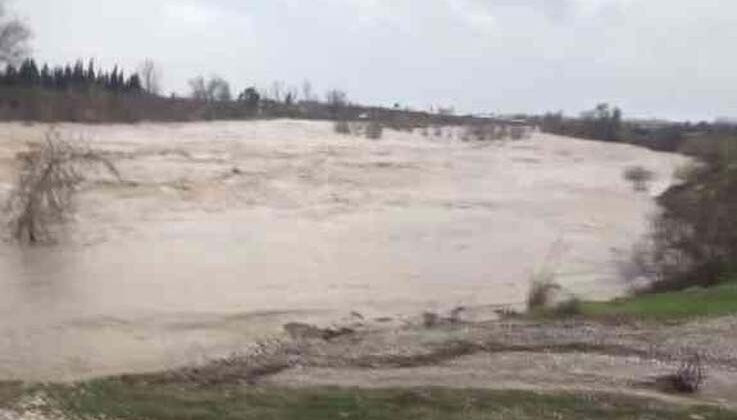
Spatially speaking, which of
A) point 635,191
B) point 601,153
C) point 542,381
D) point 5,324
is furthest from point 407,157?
point 542,381

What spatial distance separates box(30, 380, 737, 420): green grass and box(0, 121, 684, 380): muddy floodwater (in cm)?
428

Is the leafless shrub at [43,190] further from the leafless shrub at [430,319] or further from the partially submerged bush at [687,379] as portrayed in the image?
the partially submerged bush at [687,379]

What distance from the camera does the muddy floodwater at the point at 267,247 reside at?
21.1 metres

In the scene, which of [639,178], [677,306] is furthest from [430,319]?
[639,178]

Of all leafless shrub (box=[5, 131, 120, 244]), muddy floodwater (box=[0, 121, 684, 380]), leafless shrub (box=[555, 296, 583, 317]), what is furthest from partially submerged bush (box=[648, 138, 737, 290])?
leafless shrub (box=[5, 131, 120, 244])

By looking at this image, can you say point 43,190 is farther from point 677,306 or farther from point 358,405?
point 358,405

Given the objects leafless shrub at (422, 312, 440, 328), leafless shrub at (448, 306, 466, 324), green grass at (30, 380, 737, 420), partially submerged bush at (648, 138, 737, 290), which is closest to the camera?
green grass at (30, 380, 737, 420)

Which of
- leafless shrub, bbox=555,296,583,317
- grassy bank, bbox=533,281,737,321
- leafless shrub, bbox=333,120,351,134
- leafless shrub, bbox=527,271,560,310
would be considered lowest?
leafless shrub, bbox=333,120,351,134

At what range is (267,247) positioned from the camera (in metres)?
33.4

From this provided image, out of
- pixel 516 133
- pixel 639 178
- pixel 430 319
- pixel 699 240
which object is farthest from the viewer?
pixel 516 133

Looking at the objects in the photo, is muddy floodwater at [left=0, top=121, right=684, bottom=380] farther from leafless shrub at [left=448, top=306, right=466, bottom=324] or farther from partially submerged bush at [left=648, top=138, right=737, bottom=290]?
partially submerged bush at [left=648, top=138, right=737, bottom=290]

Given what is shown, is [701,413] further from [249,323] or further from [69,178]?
[69,178]

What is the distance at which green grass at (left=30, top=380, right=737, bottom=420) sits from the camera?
1130cm

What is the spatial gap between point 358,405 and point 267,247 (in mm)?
21809
